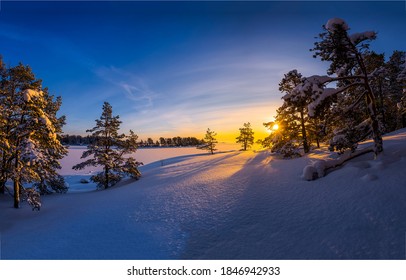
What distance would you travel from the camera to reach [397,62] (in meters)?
27.1

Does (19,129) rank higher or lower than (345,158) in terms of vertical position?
higher

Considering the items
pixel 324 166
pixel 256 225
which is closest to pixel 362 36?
pixel 324 166

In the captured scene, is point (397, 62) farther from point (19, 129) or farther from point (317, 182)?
point (19, 129)

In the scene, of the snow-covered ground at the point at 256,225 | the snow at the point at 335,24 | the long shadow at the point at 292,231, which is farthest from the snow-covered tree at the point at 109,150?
the snow at the point at 335,24

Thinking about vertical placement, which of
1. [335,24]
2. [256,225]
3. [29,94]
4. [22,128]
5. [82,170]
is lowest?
[82,170]

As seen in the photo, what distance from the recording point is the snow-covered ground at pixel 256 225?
5258 millimetres

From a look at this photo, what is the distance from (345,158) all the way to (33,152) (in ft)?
57.9

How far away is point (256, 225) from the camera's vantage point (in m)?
6.77

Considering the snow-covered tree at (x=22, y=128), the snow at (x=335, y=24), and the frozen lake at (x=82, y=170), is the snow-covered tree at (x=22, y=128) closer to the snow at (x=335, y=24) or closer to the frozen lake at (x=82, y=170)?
the frozen lake at (x=82, y=170)

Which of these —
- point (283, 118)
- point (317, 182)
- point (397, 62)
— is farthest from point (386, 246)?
point (397, 62)

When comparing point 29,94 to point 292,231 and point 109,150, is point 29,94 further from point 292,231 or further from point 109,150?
point 292,231

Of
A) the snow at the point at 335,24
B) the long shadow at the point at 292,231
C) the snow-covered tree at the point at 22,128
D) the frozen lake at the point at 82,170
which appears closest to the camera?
the long shadow at the point at 292,231

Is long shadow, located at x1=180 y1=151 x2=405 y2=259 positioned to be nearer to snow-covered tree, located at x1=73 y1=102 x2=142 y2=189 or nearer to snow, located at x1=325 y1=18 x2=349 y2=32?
snow, located at x1=325 y1=18 x2=349 y2=32

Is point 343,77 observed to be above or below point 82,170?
above
